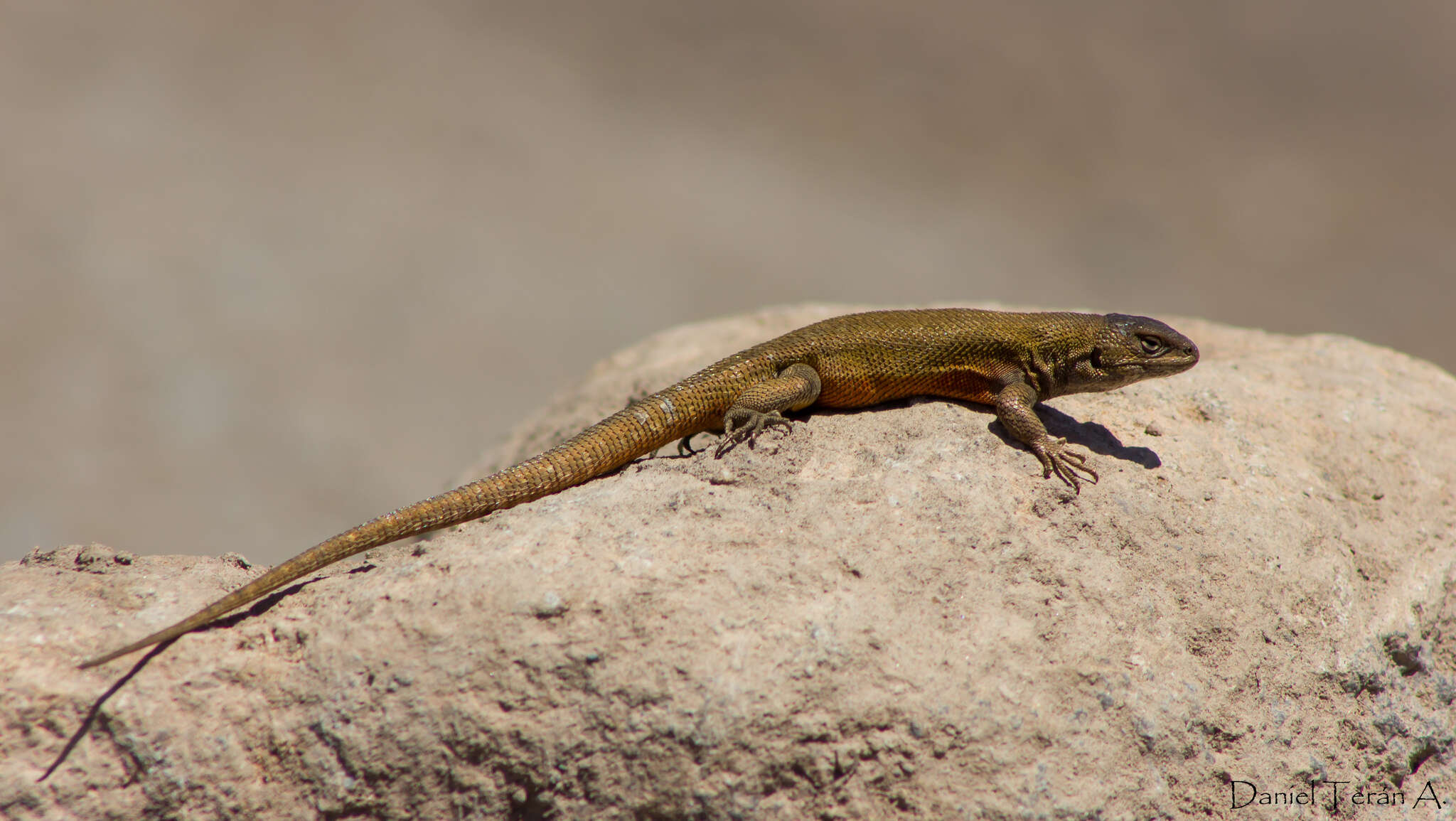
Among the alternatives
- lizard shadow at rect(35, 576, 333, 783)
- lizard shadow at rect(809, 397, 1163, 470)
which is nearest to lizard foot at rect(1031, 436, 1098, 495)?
lizard shadow at rect(809, 397, 1163, 470)

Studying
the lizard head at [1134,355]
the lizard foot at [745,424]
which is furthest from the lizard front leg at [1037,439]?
the lizard foot at [745,424]

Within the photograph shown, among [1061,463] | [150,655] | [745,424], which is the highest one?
[745,424]

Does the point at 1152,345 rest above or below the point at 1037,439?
above

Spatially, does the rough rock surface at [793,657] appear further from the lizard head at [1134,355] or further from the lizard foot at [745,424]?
the lizard head at [1134,355]

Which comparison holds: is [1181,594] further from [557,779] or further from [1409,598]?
[557,779]

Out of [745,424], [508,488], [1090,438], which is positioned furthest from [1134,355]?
[508,488]

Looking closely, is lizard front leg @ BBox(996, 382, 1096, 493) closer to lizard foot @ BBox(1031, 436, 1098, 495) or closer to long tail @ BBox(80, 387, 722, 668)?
lizard foot @ BBox(1031, 436, 1098, 495)

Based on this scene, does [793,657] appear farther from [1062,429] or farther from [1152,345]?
[1152,345]

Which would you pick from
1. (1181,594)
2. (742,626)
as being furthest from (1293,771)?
(742,626)
